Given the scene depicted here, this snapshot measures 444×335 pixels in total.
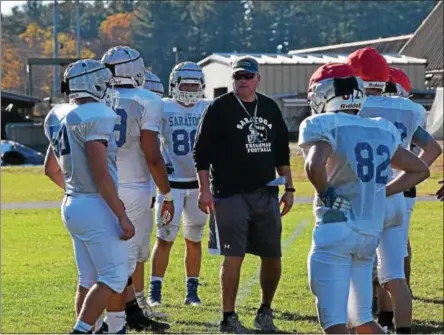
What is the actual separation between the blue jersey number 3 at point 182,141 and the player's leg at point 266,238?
146cm

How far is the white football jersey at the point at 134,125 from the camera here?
7789 mm

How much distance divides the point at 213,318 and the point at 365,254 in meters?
2.87

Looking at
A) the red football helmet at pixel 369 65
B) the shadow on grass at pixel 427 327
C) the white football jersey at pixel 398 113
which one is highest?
the red football helmet at pixel 369 65

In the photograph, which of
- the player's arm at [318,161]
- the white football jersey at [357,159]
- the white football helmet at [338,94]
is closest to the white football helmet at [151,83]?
the white football helmet at [338,94]

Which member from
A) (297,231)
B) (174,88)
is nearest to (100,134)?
(174,88)

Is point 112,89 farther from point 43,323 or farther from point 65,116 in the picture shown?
point 43,323

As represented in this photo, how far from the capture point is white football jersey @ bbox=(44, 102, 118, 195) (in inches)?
250

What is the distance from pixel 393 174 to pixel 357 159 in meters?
1.69

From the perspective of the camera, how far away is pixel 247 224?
8172mm

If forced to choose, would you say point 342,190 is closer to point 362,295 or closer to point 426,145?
point 362,295

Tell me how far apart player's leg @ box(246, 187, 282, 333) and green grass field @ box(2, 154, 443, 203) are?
15474 mm

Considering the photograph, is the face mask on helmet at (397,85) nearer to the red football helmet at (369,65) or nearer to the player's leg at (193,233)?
the red football helmet at (369,65)

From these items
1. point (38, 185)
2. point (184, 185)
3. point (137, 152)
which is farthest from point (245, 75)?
point (38, 185)

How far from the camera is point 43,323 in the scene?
8398 millimetres
